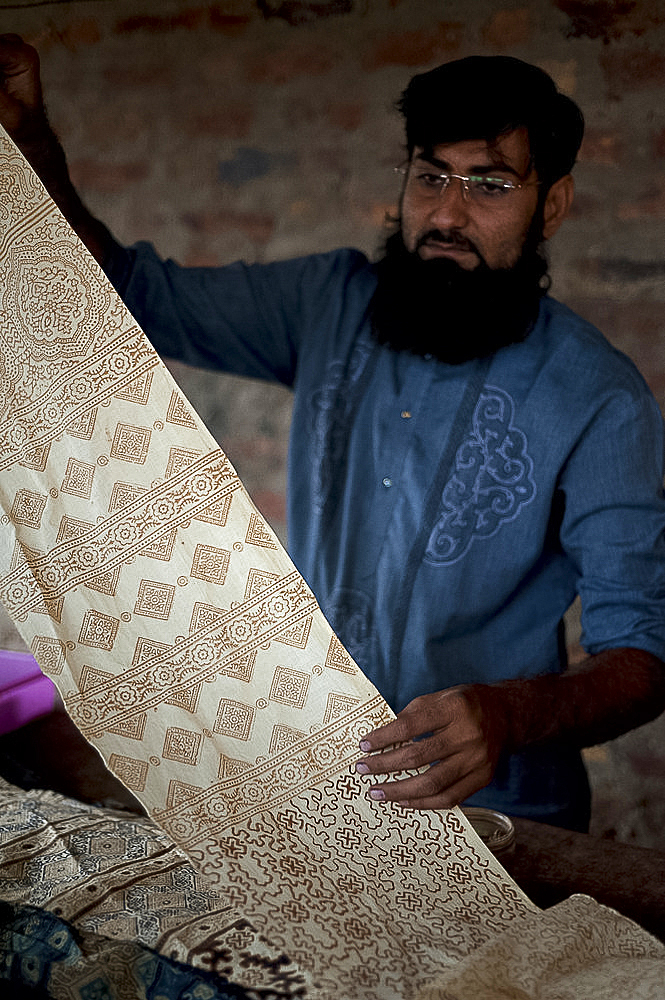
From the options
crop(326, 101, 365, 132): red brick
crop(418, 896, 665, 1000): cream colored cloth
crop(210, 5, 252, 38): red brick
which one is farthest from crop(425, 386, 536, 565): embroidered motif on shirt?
crop(210, 5, 252, 38): red brick

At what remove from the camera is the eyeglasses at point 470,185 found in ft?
5.54

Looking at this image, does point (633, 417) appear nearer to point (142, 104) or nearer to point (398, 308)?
point (398, 308)

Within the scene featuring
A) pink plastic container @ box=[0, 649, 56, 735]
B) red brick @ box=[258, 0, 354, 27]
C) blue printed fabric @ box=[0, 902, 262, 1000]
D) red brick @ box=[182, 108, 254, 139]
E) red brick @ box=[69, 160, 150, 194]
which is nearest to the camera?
blue printed fabric @ box=[0, 902, 262, 1000]

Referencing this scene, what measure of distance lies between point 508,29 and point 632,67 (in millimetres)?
245

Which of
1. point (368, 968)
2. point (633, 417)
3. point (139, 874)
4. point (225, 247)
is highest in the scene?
point (225, 247)

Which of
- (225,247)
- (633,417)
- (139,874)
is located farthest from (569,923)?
(225,247)

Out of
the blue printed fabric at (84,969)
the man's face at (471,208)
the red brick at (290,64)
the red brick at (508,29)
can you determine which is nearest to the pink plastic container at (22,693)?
the blue printed fabric at (84,969)

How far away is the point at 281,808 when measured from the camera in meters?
1.17

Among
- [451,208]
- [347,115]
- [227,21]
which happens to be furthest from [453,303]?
[227,21]

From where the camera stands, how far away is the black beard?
1.75 meters

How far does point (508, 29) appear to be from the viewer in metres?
1.68

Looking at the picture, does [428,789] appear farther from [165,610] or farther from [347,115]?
[347,115]

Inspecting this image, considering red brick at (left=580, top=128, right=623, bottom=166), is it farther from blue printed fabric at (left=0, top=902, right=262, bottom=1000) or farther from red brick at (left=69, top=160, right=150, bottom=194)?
blue printed fabric at (left=0, top=902, right=262, bottom=1000)

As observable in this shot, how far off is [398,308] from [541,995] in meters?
1.29
